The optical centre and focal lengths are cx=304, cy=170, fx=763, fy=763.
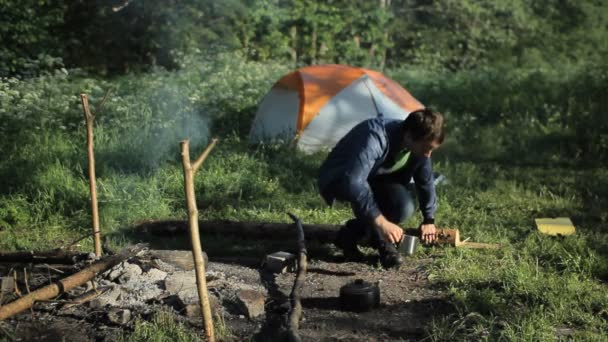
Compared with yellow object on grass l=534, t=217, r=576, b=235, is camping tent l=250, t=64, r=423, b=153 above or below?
above

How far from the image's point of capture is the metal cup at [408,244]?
5.11 m

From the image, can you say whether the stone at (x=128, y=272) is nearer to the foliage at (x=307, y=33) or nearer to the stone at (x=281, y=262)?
the stone at (x=281, y=262)

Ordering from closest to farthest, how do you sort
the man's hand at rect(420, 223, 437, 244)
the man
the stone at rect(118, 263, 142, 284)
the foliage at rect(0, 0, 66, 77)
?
the stone at rect(118, 263, 142, 284) < the man < the man's hand at rect(420, 223, 437, 244) < the foliage at rect(0, 0, 66, 77)

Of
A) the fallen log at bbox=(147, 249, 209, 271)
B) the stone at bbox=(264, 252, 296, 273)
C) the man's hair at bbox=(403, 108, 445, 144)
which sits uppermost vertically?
the man's hair at bbox=(403, 108, 445, 144)

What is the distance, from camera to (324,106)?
8.89 meters

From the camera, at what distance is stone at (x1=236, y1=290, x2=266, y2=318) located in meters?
4.11

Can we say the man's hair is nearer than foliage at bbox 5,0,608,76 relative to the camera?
Yes

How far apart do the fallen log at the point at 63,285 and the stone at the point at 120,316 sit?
30 centimetres

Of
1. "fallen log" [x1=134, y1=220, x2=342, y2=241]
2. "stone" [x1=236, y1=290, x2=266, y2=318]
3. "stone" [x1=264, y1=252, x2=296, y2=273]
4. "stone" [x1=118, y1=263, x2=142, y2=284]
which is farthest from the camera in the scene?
"fallen log" [x1=134, y1=220, x2=342, y2=241]

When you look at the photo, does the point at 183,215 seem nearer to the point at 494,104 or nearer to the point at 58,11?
the point at 494,104

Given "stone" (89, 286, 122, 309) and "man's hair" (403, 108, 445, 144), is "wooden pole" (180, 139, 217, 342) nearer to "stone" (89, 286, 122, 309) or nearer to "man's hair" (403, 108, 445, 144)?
"stone" (89, 286, 122, 309)

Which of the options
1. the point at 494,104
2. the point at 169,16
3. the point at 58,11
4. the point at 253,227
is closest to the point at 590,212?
the point at 253,227

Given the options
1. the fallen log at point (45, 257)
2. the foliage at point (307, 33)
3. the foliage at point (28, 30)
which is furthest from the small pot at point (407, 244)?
the foliage at point (28, 30)

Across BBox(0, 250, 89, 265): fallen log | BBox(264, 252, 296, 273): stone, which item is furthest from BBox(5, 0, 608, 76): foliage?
BBox(264, 252, 296, 273): stone
